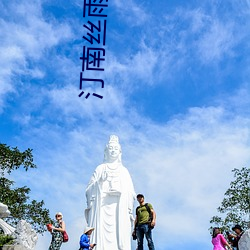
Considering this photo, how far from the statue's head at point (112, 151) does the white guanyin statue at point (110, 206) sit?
25 centimetres

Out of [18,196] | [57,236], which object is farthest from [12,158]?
[57,236]

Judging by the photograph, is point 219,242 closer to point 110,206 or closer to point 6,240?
point 110,206

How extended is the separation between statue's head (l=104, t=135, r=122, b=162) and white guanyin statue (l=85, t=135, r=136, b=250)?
25 centimetres

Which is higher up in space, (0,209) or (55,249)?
(0,209)

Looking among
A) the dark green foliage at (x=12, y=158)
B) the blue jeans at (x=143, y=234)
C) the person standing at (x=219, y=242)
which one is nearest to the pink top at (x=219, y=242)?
the person standing at (x=219, y=242)

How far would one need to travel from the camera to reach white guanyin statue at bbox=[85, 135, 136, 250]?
1410 centimetres

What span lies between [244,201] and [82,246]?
11707 mm

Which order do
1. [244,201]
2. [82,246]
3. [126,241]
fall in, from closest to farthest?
[82,246], [126,241], [244,201]

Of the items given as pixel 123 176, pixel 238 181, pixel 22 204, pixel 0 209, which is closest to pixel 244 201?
pixel 238 181

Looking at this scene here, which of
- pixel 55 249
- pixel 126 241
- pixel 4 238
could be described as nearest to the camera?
pixel 55 249

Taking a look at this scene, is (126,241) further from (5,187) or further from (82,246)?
(5,187)

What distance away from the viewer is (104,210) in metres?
14.4

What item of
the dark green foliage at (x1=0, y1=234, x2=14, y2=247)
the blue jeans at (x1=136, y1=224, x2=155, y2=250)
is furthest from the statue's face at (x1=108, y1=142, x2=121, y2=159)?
the dark green foliage at (x1=0, y1=234, x2=14, y2=247)

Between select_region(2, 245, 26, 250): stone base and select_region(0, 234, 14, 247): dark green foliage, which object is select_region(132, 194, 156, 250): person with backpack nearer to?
select_region(2, 245, 26, 250): stone base
